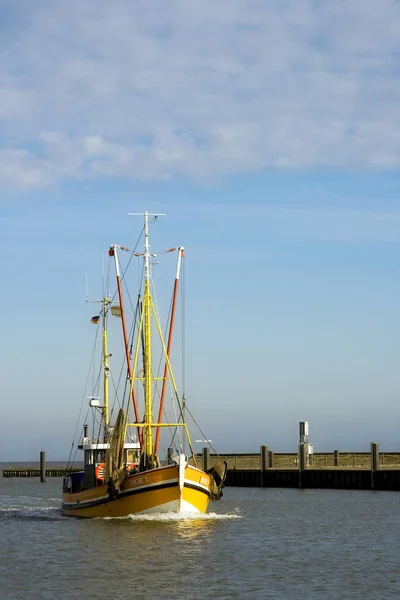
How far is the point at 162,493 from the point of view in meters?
52.0

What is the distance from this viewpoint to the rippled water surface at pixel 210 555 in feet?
116

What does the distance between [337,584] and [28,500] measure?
56641 millimetres

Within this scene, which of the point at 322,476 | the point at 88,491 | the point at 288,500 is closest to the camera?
the point at 88,491

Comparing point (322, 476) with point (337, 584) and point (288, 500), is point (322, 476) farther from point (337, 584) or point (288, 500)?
point (337, 584)

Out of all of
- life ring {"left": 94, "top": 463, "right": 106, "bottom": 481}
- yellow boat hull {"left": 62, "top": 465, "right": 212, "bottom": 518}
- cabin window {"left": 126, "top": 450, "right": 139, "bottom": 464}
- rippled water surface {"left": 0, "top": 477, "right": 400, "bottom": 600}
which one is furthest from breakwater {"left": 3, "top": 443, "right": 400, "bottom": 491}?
yellow boat hull {"left": 62, "top": 465, "right": 212, "bottom": 518}

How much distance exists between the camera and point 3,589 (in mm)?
35812

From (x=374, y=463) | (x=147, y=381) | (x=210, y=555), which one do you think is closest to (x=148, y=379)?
(x=147, y=381)

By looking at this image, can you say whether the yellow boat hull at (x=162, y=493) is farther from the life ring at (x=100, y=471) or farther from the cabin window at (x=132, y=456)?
the cabin window at (x=132, y=456)


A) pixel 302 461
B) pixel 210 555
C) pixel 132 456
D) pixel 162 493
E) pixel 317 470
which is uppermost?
pixel 132 456

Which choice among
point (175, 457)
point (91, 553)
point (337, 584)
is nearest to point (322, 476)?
point (175, 457)

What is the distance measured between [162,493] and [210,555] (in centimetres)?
912

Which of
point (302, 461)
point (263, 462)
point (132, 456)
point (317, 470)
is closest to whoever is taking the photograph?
point (132, 456)

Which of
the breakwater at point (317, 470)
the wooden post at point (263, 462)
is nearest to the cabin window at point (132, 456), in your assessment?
the breakwater at point (317, 470)

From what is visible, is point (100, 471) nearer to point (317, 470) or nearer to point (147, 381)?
point (147, 381)
